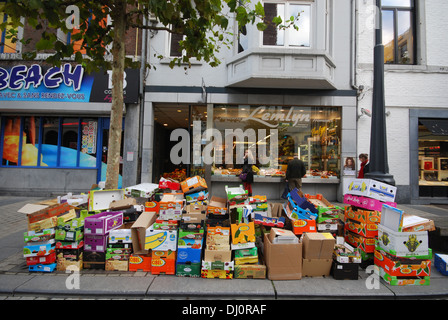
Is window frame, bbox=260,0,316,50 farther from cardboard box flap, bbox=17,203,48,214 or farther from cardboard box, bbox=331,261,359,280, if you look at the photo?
cardboard box flap, bbox=17,203,48,214

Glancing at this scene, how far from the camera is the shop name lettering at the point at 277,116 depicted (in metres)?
10.0

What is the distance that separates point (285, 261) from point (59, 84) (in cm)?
1057

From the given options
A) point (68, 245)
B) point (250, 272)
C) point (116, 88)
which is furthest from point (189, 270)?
point (116, 88)

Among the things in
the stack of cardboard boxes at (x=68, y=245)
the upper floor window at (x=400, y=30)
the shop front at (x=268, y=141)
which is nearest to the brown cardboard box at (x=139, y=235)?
the stack of cardboard boxes at (x=68, y=245)

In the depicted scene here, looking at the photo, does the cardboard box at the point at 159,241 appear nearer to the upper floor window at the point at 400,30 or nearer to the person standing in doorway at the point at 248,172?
the person standing in doorway at the point at 248,172

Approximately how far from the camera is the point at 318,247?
3820mm

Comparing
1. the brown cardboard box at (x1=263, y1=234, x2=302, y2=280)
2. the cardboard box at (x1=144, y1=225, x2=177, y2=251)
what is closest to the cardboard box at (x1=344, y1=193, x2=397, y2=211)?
the brown cardboard box at (x1=263, y1=234, x2=302, y2=280)

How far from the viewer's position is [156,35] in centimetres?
954

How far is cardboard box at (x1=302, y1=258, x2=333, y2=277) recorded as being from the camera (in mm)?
3818

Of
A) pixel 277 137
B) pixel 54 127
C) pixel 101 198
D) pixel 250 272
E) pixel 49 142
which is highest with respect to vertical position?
pixel 54 127

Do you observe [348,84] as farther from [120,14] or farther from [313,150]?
[120,14]

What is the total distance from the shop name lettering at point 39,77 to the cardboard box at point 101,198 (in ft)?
21.7

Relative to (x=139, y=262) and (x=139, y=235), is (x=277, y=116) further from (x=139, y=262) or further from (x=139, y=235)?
(x=139, y=262)

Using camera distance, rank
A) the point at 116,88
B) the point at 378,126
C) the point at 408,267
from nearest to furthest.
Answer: the point at 408,267 → the point at 116,88 → the point at 378,126
